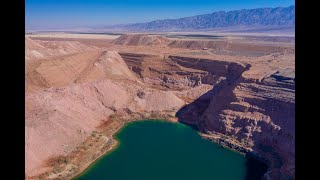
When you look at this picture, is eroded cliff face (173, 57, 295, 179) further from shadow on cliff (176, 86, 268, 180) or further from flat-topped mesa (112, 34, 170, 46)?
flat-topped mesa (112, 34, 170, 46)

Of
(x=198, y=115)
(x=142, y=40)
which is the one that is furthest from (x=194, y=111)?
(x=142, y=40)

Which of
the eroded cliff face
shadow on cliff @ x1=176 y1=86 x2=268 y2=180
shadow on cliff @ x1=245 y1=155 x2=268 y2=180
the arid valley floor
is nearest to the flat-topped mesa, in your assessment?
the arid valley floor

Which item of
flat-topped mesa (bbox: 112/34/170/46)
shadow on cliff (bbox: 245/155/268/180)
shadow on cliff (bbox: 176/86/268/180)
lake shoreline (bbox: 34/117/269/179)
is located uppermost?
flat-topped mesa (bbox: 112/34/170/46)

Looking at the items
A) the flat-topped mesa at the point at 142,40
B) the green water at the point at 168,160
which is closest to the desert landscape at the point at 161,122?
the green water at the point at 168,160

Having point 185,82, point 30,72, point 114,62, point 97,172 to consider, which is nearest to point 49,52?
point 114,62

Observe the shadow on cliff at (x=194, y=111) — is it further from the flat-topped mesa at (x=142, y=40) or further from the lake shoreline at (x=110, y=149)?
the flat-topped mesa at (x=142, y=40)

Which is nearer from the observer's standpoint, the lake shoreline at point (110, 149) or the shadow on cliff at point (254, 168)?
the lake shoreline at point (110, 149)
